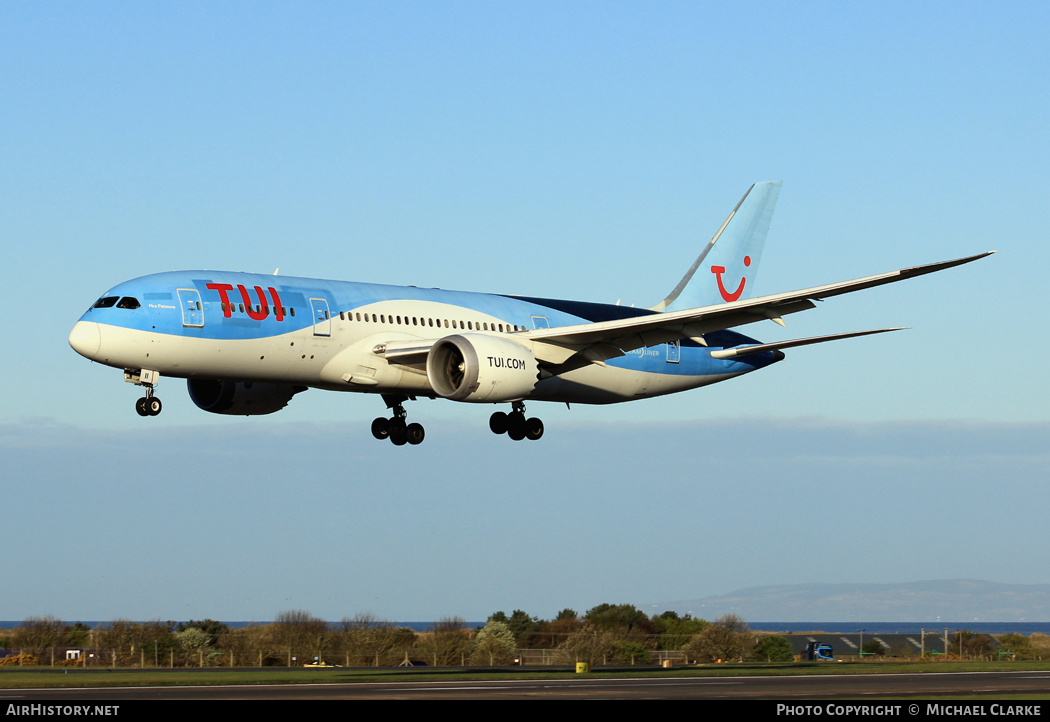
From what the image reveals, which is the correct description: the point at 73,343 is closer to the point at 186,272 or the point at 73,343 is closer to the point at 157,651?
the point at 186,272

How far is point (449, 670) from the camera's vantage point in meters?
56.5

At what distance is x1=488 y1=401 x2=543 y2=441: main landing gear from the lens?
157 ft

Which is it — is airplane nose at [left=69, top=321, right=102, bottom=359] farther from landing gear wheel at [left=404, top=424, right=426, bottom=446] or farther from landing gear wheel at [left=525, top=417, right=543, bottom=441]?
landing gear wheel at [left=525, top=417, right=543, bottom=441]

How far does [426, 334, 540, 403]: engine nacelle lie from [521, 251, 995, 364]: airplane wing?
2526mm

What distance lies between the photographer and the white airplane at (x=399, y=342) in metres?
37.2

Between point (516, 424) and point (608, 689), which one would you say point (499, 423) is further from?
point (608, 689)

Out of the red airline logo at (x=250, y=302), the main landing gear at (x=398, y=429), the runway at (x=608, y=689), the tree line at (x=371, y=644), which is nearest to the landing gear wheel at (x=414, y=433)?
the main landing gear at (x=398, y=429)

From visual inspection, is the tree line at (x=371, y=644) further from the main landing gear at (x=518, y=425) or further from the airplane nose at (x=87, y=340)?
the airplane nose at (x=87, y=340)

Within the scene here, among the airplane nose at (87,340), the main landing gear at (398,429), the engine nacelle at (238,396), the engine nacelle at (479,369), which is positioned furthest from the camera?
the main landing gear at (398,429)

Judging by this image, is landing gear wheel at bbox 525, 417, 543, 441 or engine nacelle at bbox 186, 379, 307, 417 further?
landing gear wheel at bbox 525, 417, 543, 441


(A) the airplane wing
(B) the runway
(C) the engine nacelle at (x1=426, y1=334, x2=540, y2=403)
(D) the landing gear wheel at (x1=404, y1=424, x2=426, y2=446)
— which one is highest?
(A) the airplane wing

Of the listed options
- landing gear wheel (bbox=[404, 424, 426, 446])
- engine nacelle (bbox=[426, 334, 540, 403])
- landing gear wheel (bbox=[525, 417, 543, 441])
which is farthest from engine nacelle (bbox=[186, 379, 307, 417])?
landing gear wheel (bbox=[525, 417, 543, 441])

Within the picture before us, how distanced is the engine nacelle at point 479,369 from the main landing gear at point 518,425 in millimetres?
6092
